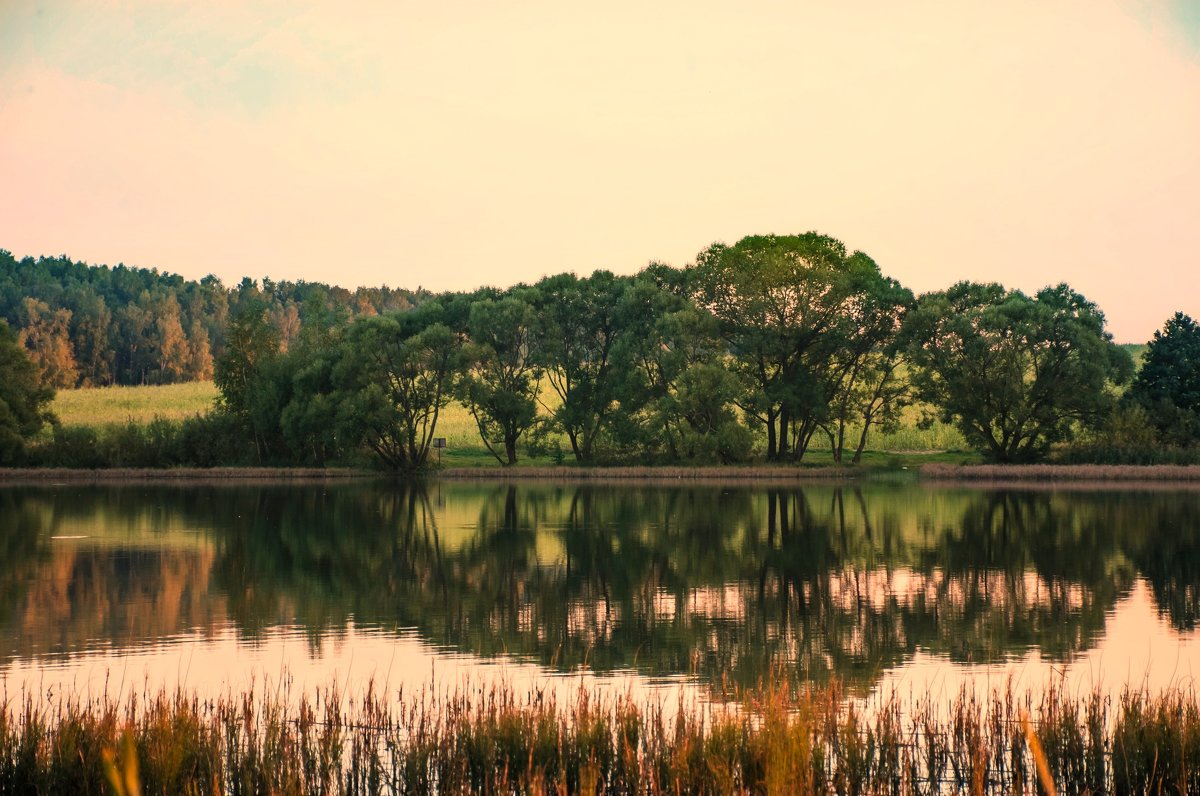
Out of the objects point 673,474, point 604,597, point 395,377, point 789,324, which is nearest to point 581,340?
point 673,474

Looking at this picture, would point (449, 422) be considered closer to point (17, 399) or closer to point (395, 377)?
point (395, 377)

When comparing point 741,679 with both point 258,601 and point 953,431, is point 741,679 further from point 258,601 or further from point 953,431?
point 953,431

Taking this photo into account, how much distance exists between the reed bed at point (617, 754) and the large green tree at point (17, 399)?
86.3m

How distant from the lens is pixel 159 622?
27.3m

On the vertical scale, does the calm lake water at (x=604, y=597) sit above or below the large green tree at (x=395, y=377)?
below

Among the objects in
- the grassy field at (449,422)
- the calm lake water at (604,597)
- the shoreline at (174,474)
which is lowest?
the calm lake water at (604,597)

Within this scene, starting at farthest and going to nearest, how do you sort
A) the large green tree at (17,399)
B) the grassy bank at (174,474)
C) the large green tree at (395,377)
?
1. the large green tree at (17,399)
2. the grassy bank at (174,474)
3. the large green tree at (395,377)

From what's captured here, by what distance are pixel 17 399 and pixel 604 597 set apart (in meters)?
76.2

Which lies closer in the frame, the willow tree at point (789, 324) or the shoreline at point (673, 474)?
the shoreline at point (673, 474)

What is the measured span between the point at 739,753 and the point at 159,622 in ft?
57.3

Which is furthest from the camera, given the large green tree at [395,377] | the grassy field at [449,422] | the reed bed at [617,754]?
the grassy field at [449,422]

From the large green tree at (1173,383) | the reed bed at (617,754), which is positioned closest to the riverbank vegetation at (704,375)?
the large green tree at (1173,383)

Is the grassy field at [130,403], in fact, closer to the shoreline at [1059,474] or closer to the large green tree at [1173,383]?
the shoreline at [1059,474]

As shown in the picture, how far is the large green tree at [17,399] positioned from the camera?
93.5 meters
